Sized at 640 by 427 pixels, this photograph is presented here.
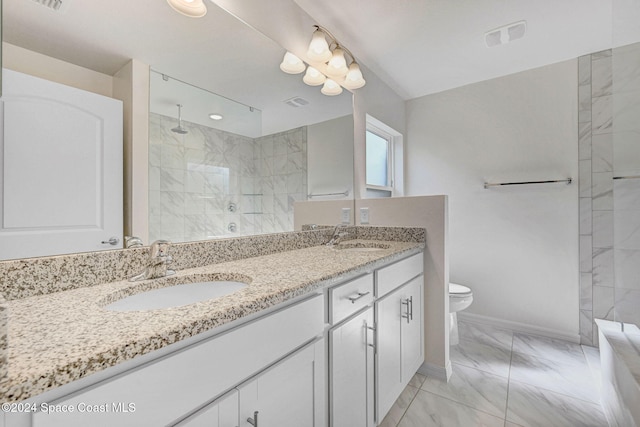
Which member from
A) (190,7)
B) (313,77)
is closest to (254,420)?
(190,7)

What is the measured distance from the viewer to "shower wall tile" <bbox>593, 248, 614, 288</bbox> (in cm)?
214

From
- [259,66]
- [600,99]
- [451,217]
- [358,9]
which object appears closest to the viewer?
[259,66]

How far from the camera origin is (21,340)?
50 cm

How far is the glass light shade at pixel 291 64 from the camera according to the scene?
169 centimetres

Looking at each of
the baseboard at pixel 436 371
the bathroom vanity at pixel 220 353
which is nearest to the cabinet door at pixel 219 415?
the bathroom vanity at pixel 220 353

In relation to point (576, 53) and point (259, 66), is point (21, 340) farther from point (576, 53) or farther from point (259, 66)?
point (576, 53)

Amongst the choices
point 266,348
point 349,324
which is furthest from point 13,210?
point 349,324

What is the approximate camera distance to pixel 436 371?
1.83 m

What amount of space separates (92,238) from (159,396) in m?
0.61

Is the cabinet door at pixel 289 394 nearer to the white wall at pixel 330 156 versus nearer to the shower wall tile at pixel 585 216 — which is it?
the white wall at pixel 330 156

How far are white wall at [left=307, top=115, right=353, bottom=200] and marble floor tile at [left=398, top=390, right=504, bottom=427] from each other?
1.36m

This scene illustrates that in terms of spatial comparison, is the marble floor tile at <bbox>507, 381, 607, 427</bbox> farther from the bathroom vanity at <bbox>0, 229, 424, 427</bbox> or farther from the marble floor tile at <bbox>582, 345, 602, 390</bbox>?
the bathroom vanity at <bbox>0, 229, 424, 427</bbox>

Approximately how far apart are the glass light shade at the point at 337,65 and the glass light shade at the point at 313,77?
0.07 metres

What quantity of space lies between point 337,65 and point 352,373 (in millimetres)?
1817
